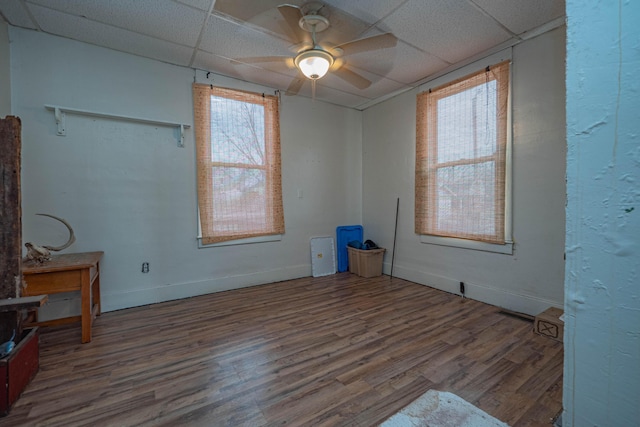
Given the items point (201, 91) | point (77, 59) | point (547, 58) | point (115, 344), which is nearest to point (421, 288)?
point (547, 58)

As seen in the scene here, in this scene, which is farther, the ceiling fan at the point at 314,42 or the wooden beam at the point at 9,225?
the ceiling fan at the point at 314,42

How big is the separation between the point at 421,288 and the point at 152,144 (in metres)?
3.67

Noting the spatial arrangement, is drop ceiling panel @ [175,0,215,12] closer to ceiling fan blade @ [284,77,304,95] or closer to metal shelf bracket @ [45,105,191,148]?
ceiling fan blade @ [284,77,304,95]

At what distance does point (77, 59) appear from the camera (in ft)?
8.77

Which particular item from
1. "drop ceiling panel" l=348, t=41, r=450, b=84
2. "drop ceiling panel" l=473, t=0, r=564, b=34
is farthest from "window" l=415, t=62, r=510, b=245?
"drop ceiling panel" l=473, t=0, r=564, b=34

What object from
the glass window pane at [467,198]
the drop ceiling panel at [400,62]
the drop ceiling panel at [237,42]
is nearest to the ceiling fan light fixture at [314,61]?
the drop ceiling panel at [237,42]

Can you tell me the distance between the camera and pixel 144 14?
2.29m

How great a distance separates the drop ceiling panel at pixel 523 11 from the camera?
85.3 inches

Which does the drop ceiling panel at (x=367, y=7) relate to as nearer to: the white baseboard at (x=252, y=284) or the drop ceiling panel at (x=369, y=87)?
the drop ceiling panel at (x=369, y=87)

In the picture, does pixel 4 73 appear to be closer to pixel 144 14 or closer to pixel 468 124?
pixel 144 14

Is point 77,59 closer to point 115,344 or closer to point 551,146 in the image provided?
point 115,344

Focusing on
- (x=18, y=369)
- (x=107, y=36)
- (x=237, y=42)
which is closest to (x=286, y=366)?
(x=18, y=369)

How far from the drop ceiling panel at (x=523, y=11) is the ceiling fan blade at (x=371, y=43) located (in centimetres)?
68

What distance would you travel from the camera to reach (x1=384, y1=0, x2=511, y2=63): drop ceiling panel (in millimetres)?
2240
